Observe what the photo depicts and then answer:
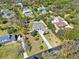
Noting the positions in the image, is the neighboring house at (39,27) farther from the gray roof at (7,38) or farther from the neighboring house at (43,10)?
the neighboring house at (43,10)

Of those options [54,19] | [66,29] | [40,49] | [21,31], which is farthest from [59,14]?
[40,49]

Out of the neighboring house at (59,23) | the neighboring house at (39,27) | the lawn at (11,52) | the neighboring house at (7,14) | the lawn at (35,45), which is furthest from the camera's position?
the neighboring house at (7,14)

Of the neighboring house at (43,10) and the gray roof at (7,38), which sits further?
the neighboring house at (43,10)

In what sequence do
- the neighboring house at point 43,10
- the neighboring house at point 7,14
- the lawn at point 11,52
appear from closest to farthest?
the lawn at point 11,52 < the neighboring house at point 7,14 < the neighboring house at point 43,10

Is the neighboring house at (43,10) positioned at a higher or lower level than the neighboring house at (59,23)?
higher

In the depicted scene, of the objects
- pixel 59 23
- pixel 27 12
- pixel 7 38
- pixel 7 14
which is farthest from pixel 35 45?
pixel 7 14

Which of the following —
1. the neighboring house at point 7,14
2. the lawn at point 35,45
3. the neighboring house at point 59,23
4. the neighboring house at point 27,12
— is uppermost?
the neighboring house at point 7,14

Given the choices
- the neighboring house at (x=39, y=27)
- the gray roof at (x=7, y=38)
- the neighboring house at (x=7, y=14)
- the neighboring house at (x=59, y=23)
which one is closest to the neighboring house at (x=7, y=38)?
the gray roof at (x=7, y=38)

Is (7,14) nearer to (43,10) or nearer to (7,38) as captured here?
(43,10)

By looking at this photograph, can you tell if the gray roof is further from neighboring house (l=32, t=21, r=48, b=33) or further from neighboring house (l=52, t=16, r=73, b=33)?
neighboring house (l=52, t=16, r=73, b=33)

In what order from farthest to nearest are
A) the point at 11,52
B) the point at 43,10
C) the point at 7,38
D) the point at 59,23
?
the point at 43,10 → the point at 59,23 → the point at 7,38 → the point at 11,52
